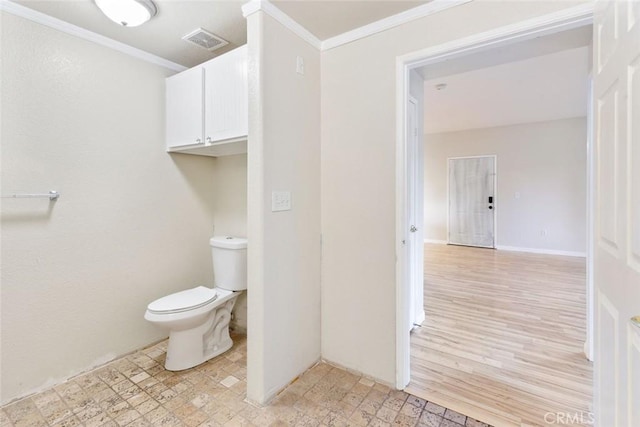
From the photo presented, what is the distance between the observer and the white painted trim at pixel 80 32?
1.66 m

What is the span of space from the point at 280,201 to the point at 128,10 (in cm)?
131

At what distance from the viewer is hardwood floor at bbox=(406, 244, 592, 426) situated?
1.67 metres

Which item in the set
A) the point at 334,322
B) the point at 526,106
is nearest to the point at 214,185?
the point at 334,322

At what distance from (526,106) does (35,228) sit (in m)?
5.84

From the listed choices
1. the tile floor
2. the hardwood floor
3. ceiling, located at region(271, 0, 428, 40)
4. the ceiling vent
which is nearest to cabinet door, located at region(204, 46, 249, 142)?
the ceiling vent

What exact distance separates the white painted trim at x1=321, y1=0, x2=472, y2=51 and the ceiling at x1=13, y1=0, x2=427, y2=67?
3 cm

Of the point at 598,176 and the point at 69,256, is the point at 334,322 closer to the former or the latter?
the point at 598,176

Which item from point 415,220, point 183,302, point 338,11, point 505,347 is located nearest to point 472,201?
point 415,220

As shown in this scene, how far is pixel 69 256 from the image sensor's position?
1918 millimetres

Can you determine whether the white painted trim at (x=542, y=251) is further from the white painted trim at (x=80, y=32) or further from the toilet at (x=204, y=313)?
the white painted trim at (x=80, y=32)

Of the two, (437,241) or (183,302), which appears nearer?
(183,302)

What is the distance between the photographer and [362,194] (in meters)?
1.92

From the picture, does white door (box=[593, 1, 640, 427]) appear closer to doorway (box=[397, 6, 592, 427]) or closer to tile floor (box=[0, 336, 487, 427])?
doorway (box=[397, 6, 592, 427])

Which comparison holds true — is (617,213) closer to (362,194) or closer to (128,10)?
(362,194)
